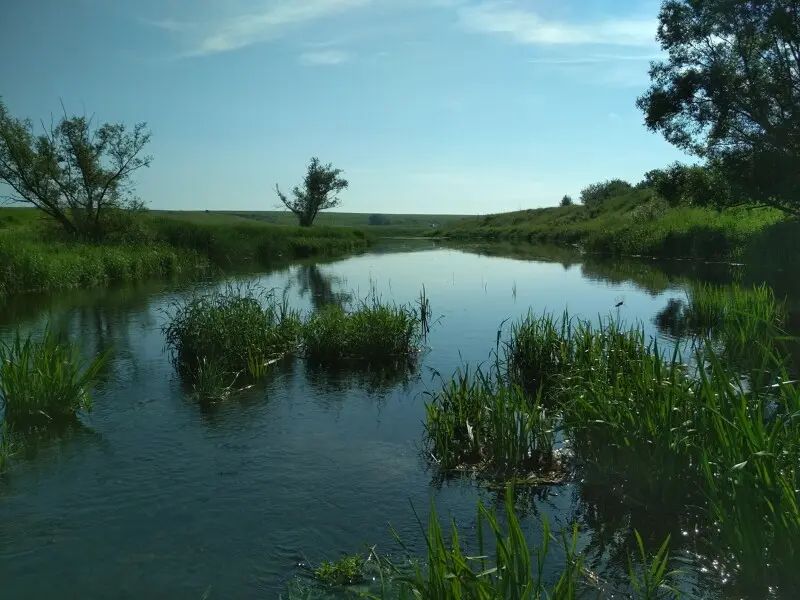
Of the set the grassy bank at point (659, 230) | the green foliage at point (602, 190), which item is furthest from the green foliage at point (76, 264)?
the green foliage at point (602, 190)

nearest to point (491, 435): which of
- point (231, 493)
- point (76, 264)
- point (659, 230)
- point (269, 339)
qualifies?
point (231, 493)

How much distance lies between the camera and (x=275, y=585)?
188 inches

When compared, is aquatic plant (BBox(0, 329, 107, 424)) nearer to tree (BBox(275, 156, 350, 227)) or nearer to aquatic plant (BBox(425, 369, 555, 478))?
aquatic plant (BBox(425, 369, 555, 478))

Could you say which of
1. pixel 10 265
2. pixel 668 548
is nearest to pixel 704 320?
pixel 668 548

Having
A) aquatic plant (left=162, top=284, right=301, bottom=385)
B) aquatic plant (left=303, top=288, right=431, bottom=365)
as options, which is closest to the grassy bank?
aquatic plant (left=303, top=288, right=431, bottom=365)

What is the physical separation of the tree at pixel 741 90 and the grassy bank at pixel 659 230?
2360 millimetres

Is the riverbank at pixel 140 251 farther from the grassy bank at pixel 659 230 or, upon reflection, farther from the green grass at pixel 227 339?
the grassy bank at pixel 659 230

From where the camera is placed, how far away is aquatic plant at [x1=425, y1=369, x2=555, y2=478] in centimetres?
657

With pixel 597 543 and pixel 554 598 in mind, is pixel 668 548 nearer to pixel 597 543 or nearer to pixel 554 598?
pixel 597 543

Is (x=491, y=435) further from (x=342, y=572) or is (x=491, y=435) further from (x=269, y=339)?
(x=269, y=339)

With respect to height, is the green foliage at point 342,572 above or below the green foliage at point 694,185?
below

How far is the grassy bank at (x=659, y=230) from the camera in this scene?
29.3m

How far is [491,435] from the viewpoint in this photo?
7.01 meters

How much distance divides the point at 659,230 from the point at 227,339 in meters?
35.7
